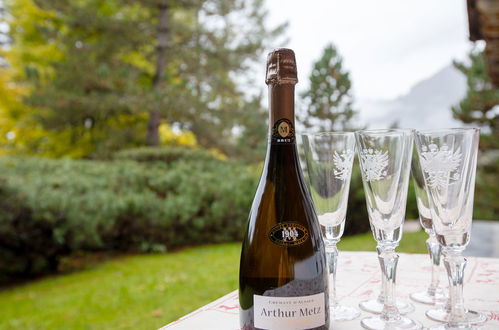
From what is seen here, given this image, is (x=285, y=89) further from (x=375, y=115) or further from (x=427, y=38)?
(x=427, y=38)

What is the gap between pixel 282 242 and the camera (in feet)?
3.01

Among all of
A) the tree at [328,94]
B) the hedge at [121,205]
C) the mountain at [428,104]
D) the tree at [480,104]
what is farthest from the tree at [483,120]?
the tree at [328,94]

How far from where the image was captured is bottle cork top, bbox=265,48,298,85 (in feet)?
2.75

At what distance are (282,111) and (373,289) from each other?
69cm

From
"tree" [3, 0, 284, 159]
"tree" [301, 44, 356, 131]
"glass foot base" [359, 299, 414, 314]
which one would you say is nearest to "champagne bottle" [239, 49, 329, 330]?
"glass foot base" [359, 299, 414, 314]

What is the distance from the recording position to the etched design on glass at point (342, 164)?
98 cm

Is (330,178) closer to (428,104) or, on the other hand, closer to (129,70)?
(129,70)

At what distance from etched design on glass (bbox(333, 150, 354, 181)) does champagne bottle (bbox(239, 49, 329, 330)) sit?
0.08m

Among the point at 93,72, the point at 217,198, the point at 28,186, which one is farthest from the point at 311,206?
the point at 93,72

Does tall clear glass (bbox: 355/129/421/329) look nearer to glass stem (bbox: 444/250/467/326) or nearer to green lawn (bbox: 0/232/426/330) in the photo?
glass stem (bbox: 444/250/467/326)

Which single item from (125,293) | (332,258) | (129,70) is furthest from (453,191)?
(129,70)

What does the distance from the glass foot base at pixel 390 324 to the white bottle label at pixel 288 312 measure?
0.16m

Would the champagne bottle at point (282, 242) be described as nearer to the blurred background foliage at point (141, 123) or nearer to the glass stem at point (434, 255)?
the glass stem at point (434, 255)

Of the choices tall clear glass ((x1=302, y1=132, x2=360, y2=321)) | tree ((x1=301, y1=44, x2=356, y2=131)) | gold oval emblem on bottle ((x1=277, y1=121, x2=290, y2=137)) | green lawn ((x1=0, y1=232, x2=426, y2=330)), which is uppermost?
tree ((x1=301, y1=44, x2=356, y2=131))
